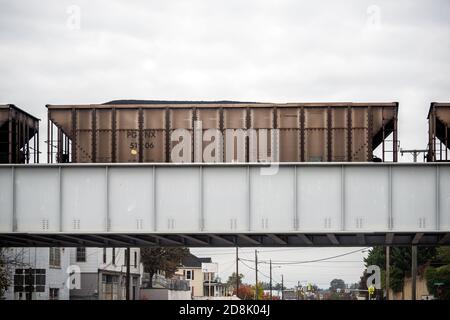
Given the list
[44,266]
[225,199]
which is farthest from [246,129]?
[44,266]

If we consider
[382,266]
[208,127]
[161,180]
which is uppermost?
[208,127]

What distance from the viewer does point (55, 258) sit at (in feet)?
192

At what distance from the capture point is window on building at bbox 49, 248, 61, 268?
188 feet

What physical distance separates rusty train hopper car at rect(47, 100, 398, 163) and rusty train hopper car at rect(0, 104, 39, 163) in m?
1.70

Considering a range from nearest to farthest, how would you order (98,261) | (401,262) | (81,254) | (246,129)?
1. (246,129)
2. (81,254)
3. (98,261)
4. (401,262)

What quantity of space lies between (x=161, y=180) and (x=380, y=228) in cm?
894

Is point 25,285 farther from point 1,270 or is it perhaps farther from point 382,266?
point 382,266

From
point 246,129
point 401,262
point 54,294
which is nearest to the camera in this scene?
point 246,129

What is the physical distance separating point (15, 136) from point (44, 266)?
78.1 ft

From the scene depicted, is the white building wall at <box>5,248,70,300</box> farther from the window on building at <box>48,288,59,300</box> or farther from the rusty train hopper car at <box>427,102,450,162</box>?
the rusty train hopper car at <box>427,102,450,162</box>

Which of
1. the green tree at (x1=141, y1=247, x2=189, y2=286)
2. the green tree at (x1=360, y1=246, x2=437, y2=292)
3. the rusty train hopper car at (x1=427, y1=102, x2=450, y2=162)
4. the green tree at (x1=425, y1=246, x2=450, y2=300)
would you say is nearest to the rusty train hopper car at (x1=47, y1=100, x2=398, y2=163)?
the rusty train hopper car at (x1=427, y1=102, x2=450, y2=162)

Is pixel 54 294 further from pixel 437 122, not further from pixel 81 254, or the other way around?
pixel 437 122

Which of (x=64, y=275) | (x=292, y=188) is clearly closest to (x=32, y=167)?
(x=292, y=188)
